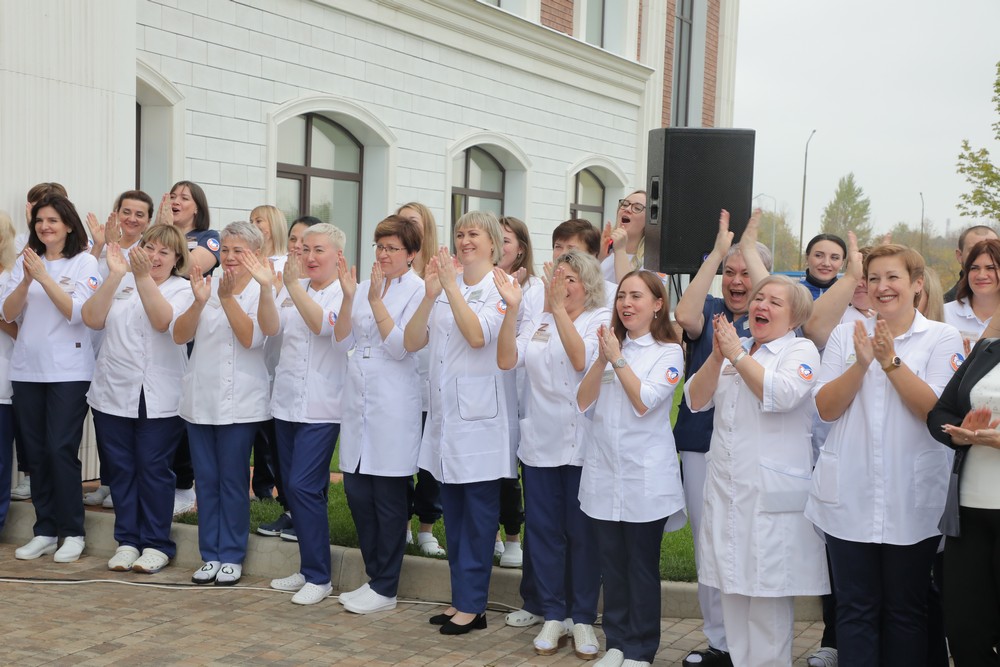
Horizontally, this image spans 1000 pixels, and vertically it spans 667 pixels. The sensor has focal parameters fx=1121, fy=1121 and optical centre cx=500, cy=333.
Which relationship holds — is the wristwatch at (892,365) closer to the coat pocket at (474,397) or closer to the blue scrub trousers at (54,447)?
the coat pocket at (474,397)

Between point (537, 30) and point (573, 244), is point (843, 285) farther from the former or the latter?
point (537, 30)

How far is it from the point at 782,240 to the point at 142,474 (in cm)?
7695

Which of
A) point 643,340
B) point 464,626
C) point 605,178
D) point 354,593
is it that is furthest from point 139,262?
point 605,178

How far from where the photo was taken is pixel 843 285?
213 inches

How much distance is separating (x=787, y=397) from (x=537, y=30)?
1240 cm

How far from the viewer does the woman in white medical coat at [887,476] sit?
14.5ft

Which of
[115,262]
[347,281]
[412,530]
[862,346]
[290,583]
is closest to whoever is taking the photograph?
[862,346]

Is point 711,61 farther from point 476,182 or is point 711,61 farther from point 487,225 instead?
point 487,225

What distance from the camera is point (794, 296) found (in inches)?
188

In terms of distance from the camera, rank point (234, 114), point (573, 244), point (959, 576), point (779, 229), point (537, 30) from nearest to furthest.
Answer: point (959, 576), point (573, 244), point (234, 114), point (537, 30), point (779, 229)

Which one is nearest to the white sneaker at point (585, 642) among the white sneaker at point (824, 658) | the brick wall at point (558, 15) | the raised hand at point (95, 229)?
the white sneaker at point (824, 658)

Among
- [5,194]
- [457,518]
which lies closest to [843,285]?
[457,518]

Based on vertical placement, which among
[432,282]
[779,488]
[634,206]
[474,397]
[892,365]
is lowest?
[779,488]

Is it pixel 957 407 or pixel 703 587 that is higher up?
pixel 957 407
